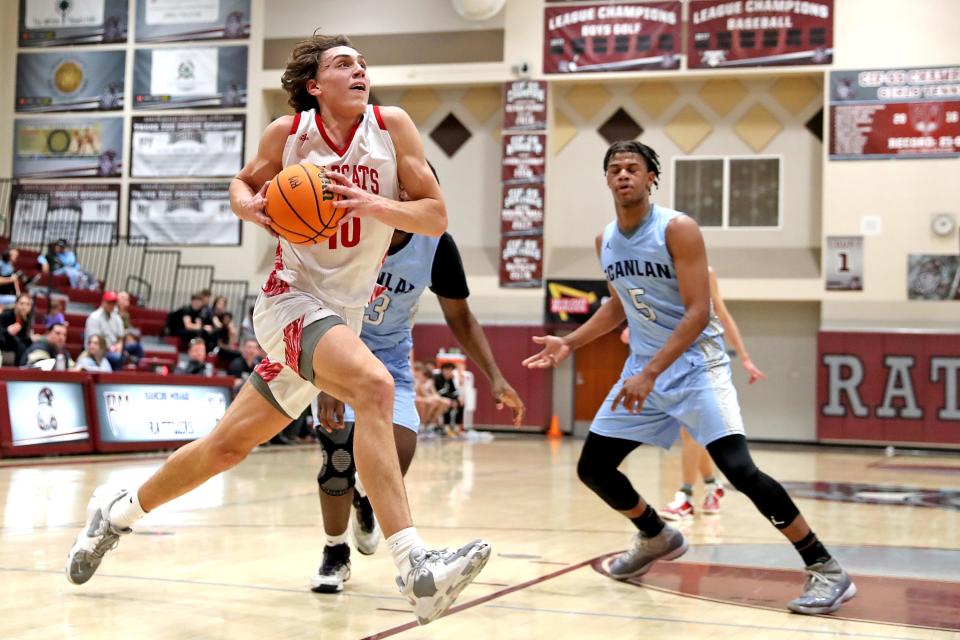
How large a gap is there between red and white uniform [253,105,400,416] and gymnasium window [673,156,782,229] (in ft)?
58.3

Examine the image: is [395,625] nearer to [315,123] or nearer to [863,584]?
[315,123]

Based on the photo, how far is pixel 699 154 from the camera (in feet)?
69.8

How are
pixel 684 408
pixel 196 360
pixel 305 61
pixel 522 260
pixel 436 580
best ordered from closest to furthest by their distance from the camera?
1. pixel 436 580
2. pixel 305 61
3. pixel 684 408
4. pixel 196 360
5. pixel 522 260

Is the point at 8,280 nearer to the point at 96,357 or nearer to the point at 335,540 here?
the point at 96,357

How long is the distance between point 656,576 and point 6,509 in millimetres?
4001

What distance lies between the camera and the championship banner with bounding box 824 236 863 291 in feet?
65.4

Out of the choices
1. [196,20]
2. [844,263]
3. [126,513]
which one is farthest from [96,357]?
[844,263]

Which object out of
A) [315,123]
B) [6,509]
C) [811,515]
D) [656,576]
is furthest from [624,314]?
[6,509]

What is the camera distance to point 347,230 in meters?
3.61

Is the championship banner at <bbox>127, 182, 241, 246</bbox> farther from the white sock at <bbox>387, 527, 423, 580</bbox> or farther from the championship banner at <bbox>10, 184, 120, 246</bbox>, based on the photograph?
the white sock at <bbox>387, 527, 423, 580</bbox>

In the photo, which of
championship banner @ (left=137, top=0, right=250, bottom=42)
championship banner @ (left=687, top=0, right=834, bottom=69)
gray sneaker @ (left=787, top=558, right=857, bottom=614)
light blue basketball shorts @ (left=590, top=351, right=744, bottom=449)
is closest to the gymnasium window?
championship banner @ (left=687, top=0, right=834, bottom=69)

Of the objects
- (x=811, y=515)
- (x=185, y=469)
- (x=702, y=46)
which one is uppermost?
(x=702, y=46)

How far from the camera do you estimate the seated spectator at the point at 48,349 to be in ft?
36.9

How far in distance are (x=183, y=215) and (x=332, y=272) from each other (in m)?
20.3
